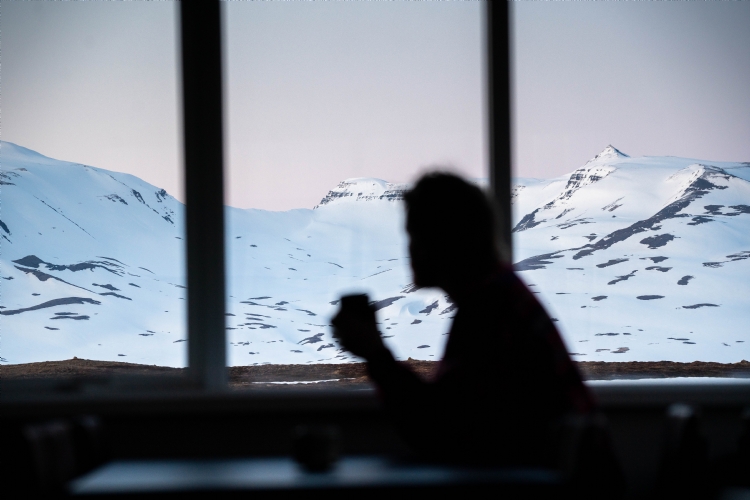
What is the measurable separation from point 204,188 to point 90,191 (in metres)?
0.53

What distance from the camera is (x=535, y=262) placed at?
2.61 m

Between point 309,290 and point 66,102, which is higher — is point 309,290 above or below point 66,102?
below

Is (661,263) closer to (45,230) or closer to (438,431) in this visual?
(438,431)

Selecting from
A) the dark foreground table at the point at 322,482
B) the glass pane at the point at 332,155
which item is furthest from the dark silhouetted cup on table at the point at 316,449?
the glass pane at the point at 332,155

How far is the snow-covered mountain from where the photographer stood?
99.2 inches

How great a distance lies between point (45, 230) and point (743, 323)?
9.52 ft

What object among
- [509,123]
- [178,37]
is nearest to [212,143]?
[178,37]

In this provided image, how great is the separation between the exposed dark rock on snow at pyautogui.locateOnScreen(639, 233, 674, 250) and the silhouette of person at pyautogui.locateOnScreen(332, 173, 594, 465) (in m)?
1.42

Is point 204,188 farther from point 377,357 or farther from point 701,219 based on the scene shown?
point 701,219

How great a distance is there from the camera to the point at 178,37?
252 centimetres

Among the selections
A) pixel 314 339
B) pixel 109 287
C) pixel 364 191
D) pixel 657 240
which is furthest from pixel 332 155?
pixel 657 240

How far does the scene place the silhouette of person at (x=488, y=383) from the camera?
136cm

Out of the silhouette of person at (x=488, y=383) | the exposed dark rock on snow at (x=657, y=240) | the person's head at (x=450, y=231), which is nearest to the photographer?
the silhouette of person at (x=488, y=383)

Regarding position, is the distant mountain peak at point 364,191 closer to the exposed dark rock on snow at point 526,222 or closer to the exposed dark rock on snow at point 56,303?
the exposed dark rock on snow at point 526,222
